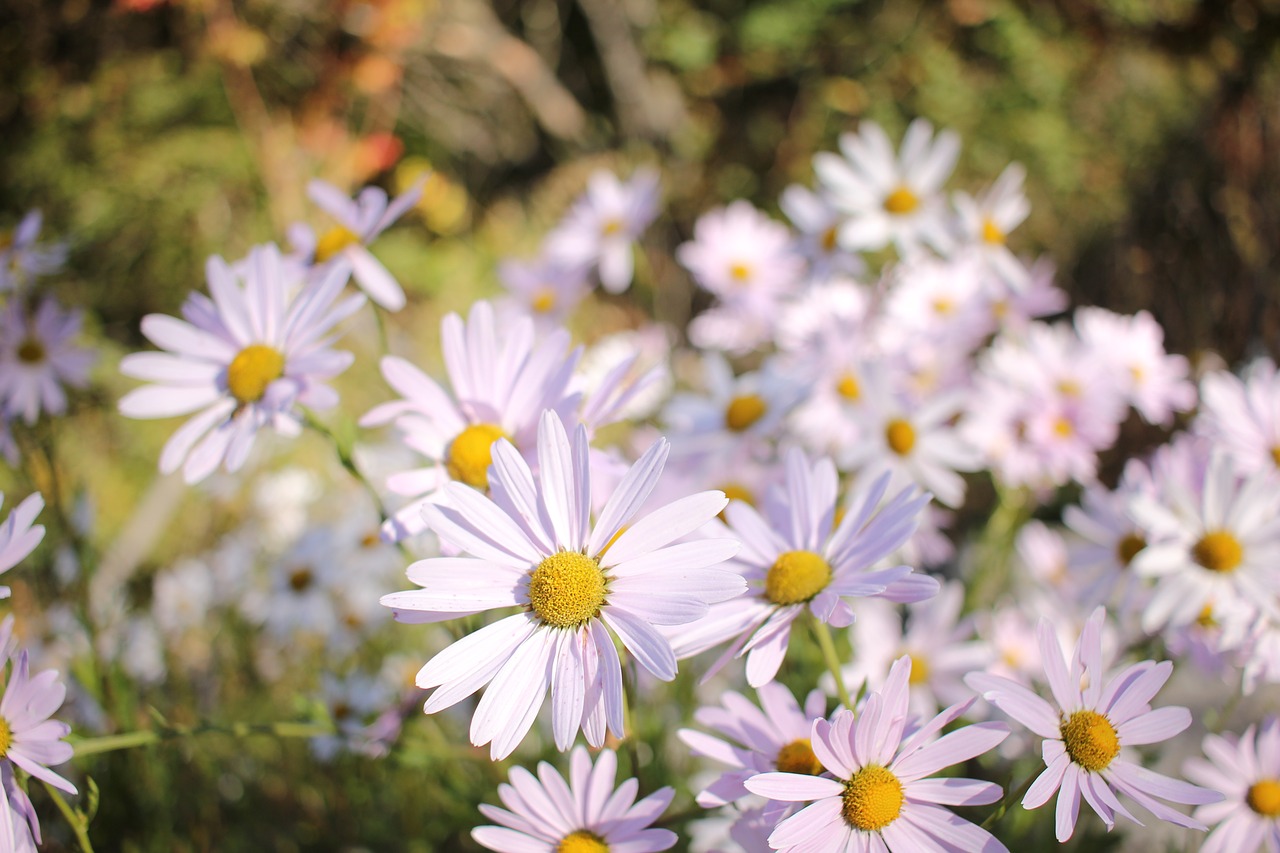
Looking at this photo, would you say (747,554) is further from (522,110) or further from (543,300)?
(522,110)

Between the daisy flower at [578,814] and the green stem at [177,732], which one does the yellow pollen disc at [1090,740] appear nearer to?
the daisy flower at [578,814]

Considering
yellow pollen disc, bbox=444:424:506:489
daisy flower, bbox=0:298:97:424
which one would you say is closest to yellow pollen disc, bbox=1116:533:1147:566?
yellow pollen disc, bbox=444:424:506:489

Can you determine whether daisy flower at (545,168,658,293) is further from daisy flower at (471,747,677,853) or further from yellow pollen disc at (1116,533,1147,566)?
daisy flower at (471,747,677,853)

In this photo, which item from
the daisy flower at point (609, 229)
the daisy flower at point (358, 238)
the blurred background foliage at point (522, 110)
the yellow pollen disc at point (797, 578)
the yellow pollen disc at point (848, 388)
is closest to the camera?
the yellow pollen disc at point (797, 578)

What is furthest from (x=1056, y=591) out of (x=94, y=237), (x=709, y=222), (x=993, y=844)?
(x=94, y=237)

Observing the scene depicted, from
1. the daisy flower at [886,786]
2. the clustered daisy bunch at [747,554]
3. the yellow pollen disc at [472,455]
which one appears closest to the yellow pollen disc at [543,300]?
the clustered daisy bunch at [747,554]

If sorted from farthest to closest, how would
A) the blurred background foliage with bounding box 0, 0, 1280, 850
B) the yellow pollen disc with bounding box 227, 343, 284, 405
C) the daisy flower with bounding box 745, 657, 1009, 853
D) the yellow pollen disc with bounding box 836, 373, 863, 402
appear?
the blurred background foliage with bounding box 0, 0, 1280, 850
the yellow pollen disc with bounding box 836, 373, 863, 402
the yellow pollen disc with bounding box 227, 343, 284, 405
the daisy flower with bounding box 745, 657, 1009, 853

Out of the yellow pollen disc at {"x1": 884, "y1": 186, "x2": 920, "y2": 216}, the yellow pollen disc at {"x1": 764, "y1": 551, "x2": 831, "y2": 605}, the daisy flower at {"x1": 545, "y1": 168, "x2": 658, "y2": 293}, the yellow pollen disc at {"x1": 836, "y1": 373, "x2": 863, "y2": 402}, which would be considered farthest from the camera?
the daisy flower at {"x1": 545, "y1": 168, "x2": 658, "y2": 293}

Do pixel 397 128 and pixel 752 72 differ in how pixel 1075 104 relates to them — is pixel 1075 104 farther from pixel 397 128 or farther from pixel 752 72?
pixel 397 128
